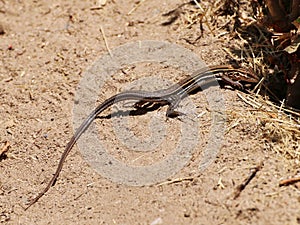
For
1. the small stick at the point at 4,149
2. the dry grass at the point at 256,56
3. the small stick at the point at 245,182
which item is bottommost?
the small stick at the point at 4,149

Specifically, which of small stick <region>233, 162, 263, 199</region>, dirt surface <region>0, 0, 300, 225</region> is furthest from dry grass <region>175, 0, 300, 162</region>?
small stick <region>233, 162, 263, 199</region>

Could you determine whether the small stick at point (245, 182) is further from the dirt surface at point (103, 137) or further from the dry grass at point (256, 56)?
the dry grass at point (256, 56)

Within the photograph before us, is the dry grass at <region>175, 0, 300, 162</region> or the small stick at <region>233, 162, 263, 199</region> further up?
the dry grass at <region>175, 0, 300, 162</region>

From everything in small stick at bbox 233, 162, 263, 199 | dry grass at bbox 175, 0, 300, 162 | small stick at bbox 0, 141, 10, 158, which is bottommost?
small stick at bbox 0, 141, 10, 158

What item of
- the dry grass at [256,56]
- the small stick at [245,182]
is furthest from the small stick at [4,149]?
the small stick at [245,182]

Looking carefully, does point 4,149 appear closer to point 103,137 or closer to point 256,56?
point 103,137

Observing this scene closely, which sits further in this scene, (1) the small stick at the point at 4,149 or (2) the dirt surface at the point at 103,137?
(1) the small stick at the point at 4,149

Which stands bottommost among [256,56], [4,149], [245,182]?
[4,149]

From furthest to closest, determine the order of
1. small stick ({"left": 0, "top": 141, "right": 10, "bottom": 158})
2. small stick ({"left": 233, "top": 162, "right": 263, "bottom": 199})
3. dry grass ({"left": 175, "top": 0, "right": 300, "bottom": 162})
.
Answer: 1. small stick ({"left": 0, "top": 141, "right": 10, "bottom": 158})
2. dry grass ({"left": 175, "top": 0, "right": 300, "bottom": 162})
3. small stick ({"left": 233, "top": 162, "right": 263, "bottom": 199})

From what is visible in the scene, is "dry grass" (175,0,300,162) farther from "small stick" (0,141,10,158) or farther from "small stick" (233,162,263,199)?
"small stick" (0,141,10,158)

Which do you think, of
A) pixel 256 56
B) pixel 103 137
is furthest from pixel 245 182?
pixel 256 56
